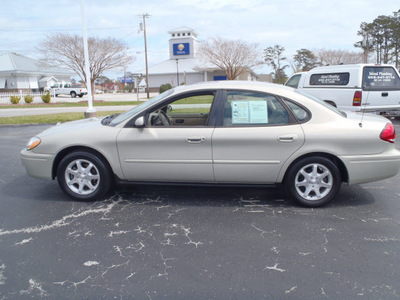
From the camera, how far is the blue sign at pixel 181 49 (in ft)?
195

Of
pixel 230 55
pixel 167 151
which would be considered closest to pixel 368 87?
pixel 167 151

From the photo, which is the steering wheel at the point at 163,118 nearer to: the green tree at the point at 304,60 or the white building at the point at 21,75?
the white building at the point at 21,75

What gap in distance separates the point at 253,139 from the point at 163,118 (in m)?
1.27

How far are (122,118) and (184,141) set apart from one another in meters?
0.97

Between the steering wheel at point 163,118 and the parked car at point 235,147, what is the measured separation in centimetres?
3

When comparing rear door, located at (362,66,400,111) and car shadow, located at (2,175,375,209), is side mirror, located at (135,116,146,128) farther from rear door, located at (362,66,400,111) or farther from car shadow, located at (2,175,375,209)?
rear door, located at (362,66,400,111)

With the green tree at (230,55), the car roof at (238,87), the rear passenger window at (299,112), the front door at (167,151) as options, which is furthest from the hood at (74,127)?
the green tree at (230,55)

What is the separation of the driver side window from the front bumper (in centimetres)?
147

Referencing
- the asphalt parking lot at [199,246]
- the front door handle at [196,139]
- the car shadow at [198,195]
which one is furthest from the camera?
the car shadow at [198,195]

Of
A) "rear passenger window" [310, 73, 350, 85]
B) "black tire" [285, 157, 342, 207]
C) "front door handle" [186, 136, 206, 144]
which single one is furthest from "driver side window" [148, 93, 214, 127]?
"rear passenger window" [310, 73, 350, 85]

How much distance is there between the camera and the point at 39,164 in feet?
15.2

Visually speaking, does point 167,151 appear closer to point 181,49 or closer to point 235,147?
point 235,147

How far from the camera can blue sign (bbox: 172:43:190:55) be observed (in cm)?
5947

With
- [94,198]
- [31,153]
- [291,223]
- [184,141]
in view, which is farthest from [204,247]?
[31,153]
